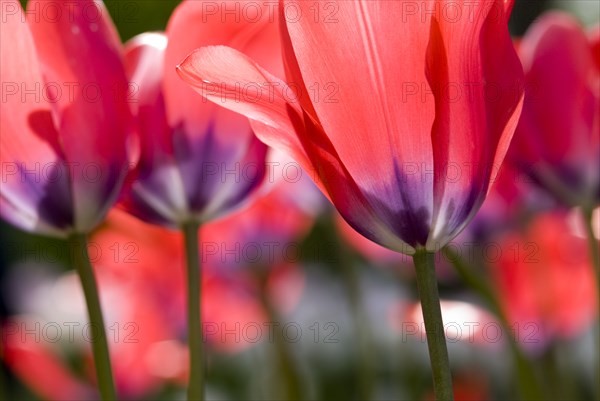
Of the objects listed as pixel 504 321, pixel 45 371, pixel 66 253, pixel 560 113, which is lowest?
pixel 66 253

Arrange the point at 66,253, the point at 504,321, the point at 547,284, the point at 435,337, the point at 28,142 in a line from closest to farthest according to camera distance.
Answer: the point at 435,337 < the point at 28,142 < the point at 504,321 < the point at 547,284 < the point at 66,253

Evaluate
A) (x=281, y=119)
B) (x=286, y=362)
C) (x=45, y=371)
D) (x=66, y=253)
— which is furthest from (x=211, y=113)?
(x=66, y=253)

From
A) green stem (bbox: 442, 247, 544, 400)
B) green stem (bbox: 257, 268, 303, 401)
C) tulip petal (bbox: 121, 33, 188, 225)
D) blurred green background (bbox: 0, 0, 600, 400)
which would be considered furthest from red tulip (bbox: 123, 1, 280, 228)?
blurred green background (bbox: 0, 0, 600, 400)

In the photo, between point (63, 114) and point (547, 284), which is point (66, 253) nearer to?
point (547, 284)

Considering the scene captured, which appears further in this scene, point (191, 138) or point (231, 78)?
point (191, 138)

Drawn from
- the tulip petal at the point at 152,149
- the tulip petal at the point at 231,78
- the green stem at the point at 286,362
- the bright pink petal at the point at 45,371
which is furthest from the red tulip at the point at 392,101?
the bright pink petal at the point at 45,371

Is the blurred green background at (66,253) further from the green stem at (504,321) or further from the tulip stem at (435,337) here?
the tulip stem at (435,337)

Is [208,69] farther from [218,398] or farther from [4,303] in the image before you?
[4,303]
